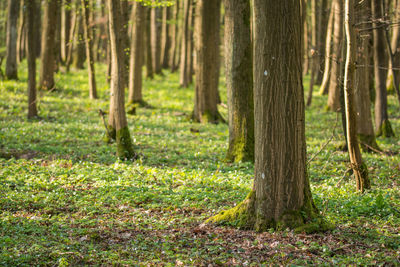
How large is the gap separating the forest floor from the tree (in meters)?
0.36

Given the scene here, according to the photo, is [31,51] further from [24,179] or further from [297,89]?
[297,89]

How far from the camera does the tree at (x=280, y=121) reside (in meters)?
5.86

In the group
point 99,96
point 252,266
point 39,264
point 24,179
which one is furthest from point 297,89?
point 99,96

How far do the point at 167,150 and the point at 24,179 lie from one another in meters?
4.58

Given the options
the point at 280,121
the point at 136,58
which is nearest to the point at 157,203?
the point at 280,121

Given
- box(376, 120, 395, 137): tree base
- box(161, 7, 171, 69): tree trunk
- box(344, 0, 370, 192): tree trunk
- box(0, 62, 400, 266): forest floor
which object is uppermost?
box(161, 7, 171, 69): tree trunk

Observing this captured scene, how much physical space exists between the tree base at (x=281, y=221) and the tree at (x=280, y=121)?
0.05ft

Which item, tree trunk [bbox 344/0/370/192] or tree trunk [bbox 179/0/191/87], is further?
tree trunk [bbox 179/0/191/87]

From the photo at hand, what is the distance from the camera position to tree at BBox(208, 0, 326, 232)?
5863 mm

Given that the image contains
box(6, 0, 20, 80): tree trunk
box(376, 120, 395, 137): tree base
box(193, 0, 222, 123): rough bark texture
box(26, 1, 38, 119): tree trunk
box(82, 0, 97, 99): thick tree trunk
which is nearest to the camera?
box(26, 1, 38, 119): tree trunk

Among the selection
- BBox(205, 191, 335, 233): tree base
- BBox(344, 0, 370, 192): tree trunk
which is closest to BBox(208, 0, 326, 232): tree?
BBox(205, 191, 335, 233): tree base

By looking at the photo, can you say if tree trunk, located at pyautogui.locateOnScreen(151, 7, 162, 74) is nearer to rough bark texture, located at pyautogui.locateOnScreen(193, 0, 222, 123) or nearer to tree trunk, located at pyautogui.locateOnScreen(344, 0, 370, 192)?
rough bark texture, located at pyautogui.locateOnScreen(193, 0, 222, 123)

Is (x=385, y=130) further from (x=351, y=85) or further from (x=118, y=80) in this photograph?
(x=118, y=80)

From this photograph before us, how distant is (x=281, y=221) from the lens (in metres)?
6.13
